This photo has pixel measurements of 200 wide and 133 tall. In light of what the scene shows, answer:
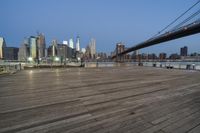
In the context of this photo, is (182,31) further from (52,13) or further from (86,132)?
(52,13)

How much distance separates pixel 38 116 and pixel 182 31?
72.7ft

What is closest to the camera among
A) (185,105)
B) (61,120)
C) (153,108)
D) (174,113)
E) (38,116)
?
(61,120)

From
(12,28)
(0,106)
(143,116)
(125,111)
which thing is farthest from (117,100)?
(12,28)

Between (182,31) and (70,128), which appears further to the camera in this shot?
(182,31)

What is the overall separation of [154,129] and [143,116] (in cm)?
A: 42

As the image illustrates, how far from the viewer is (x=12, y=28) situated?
178250mm

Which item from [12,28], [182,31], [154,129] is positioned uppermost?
[12,28]

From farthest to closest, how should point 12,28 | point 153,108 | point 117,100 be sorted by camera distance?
point 12,28 → point 117,100 → point 153,108

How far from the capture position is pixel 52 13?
149 metres

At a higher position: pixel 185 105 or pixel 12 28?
pixel 12 28

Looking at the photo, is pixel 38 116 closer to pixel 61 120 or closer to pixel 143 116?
pixel 61 120

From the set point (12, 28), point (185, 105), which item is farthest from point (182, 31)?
point (12, 28)

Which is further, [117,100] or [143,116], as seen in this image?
[117,100]

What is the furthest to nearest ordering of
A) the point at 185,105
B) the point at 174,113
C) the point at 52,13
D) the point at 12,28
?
the point at 12,28 < the point at 52,13 < the point at 185,105 < the point at 174,113
